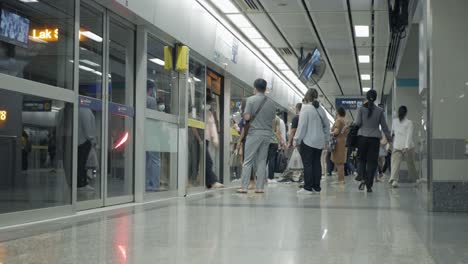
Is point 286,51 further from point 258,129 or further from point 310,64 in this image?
point 258,129

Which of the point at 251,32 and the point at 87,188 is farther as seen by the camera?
the point at 251,32

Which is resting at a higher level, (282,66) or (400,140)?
(282,66)

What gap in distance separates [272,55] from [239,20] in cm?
504

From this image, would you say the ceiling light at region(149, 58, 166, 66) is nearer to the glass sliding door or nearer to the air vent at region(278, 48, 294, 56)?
the glass sliding door

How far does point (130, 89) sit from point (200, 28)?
317 cm

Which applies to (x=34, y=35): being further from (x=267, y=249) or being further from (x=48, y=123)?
(x=267, y=249)

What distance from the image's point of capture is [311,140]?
10.3 meters

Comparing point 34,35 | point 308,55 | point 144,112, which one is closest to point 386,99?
point 308,55

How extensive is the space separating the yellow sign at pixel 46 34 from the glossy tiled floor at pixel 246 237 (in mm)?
1854

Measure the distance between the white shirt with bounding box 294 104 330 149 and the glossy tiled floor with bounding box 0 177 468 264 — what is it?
319 centimetres

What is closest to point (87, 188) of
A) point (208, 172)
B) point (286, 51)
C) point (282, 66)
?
point (208, 172)

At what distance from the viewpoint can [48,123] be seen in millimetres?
6234

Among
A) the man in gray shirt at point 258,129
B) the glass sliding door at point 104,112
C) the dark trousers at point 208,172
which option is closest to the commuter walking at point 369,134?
the man in gray shirt at point 258,129

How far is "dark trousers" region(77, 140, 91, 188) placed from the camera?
7.35 m
